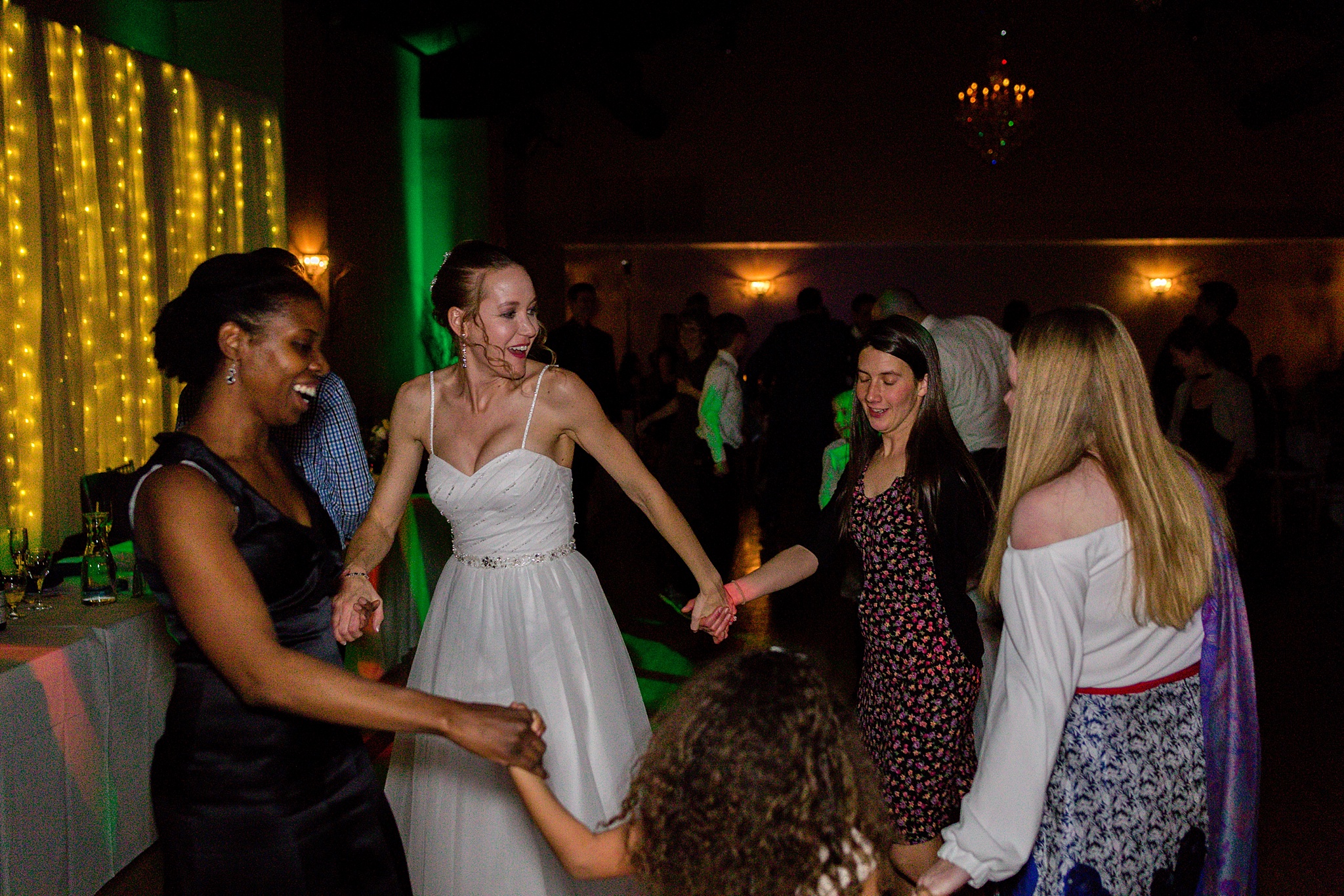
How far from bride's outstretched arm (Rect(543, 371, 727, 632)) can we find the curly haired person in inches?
43.5

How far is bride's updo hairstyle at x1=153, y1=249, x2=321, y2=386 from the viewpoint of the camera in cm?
160

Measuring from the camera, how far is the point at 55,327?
4629mm

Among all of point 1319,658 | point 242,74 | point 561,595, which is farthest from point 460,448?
point 242,74

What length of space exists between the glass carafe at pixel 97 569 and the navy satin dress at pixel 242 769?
5.57 ft

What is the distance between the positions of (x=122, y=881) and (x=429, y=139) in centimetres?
827

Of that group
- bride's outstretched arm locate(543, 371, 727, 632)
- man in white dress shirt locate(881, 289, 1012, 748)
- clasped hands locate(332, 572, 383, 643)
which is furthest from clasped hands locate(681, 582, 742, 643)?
man in white dress shirt locate(881, 289, 1012, 748)

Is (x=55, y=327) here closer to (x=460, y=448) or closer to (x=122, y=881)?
(x=122, y=881)

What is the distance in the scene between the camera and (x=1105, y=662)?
1602mm

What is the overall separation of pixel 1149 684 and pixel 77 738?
2.39 metres

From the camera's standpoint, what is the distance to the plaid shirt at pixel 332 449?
3.24 m

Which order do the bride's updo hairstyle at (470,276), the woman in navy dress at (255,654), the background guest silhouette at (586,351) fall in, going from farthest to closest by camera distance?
the background guest silhouette at (586,351) < the bride's updo hairstyle at (470,276) < the woman in navy dress at (255,654)

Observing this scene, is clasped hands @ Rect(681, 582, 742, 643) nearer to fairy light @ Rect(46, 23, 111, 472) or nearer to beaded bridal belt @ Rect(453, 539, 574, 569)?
beaded bridal belt @ Rect(453, 539, 574, 569)

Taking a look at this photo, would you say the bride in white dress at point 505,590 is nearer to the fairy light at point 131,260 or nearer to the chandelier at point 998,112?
the fairy light at point 131,260

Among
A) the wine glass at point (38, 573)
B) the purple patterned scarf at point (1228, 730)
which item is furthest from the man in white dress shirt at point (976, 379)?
the wine glass at point (38, 573)
